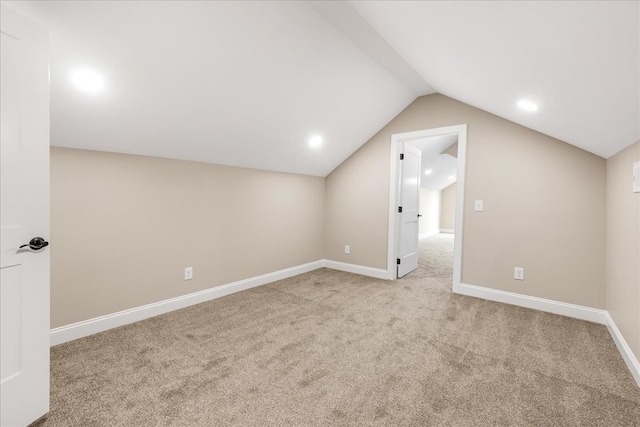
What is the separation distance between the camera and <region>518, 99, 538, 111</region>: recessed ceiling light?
7.25ft

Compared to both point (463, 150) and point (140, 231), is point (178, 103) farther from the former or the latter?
point (463, 150)

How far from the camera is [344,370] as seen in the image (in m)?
1.85

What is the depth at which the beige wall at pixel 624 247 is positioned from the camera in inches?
75.6

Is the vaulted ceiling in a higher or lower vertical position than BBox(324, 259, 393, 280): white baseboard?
higher

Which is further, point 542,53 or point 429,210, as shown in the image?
point 429,210

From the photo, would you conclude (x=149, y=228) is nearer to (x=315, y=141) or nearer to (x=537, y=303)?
(x=315, y=141)

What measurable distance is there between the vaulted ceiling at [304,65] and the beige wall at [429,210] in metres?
6.08

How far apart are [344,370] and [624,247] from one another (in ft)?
7.77

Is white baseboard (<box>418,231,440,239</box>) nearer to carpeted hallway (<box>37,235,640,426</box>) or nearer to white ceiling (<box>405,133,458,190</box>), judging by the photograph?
white ceiling (<box>405,133,458,190</box>)

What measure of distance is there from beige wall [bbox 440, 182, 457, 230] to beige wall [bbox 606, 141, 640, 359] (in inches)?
306

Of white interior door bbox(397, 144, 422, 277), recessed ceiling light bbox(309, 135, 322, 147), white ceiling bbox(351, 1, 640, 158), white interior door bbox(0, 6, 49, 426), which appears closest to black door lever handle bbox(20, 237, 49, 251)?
white interior door bbox(0, 6, 49, 426)

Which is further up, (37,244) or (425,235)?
(37,244)

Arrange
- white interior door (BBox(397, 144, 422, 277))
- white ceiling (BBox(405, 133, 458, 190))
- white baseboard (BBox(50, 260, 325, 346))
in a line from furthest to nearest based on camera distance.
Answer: white ceiling (BBox(405, 133, 458, 190)), white interior door (BBox(397, 144, 422, 277)), white baseboard (BBox(50, 260, 325, 346))

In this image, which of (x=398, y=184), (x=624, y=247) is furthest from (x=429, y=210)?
(x=624, y=247)
